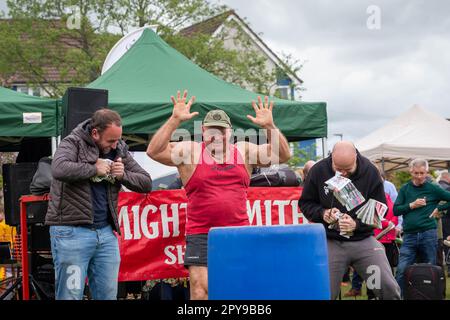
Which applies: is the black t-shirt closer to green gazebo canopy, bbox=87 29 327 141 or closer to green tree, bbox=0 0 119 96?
green gazebo canopy, bbox=87 29 327 141

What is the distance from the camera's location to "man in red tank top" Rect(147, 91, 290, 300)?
636cm

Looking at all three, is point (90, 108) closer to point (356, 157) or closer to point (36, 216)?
point (36, 216)

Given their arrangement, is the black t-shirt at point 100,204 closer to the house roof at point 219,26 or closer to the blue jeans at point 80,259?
the blue jeans at point 80,259

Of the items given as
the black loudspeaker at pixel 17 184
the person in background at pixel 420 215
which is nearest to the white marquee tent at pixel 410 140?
the person in background at pixel 420 215

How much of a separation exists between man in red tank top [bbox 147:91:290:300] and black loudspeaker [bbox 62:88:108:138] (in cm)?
143

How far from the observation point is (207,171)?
21.0 feet

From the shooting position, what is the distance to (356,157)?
671 cm

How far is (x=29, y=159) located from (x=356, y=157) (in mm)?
5460

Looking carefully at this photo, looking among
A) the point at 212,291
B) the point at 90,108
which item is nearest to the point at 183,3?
the point at 90,108

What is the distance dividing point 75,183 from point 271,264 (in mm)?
1987

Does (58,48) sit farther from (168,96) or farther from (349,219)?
(349,219)

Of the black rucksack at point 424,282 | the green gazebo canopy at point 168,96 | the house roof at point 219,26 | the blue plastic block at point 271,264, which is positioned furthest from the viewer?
the house roof at point 219,26

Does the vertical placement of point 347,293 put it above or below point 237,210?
below

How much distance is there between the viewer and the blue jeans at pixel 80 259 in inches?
238
